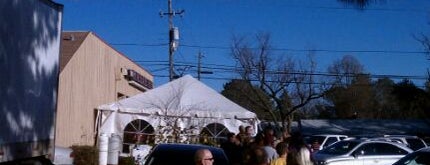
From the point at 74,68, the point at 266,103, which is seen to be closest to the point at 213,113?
the point at 74,68

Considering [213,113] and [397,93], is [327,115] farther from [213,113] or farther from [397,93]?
[213,113]

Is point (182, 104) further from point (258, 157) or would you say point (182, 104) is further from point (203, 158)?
point (203, 158)

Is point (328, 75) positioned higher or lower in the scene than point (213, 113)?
higher

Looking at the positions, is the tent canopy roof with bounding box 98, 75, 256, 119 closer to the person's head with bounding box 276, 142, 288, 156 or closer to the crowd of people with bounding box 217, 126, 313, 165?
the crowd of people with bounding box 217, 126, 313, 165

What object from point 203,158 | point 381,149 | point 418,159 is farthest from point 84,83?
point 203,158

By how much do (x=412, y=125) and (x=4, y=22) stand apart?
4788 cm

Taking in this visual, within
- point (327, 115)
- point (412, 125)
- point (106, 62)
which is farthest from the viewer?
point (327, 115)

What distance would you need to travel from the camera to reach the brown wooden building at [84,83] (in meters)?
25.9

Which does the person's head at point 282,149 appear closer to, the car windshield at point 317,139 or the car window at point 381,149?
the car window at point 381,149

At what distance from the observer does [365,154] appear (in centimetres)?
2139

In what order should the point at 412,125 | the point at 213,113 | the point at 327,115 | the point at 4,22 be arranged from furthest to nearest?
the point at 327,115 < the point at 412,125 < the point at 213,113 < the point at 4,22

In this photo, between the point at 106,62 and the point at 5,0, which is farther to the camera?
the point at 106,62

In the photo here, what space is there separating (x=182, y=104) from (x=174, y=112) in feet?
1.98

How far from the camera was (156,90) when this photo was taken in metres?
25.6
